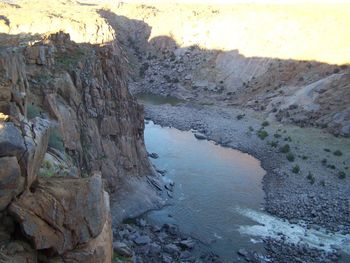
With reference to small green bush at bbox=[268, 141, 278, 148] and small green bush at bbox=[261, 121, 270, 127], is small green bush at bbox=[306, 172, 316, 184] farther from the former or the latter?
small green bush at bbox=[261, 121, 270, 127]

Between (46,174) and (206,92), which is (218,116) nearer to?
(206,92)

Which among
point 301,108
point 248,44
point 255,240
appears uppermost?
point 248,44

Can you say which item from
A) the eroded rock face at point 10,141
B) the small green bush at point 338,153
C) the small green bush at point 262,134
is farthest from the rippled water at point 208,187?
the eroded rock face at point 10,141

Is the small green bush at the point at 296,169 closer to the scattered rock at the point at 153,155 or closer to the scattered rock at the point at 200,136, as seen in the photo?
the scattered rock at the point at 153,155

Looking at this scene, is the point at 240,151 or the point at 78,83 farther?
the point at 240,151

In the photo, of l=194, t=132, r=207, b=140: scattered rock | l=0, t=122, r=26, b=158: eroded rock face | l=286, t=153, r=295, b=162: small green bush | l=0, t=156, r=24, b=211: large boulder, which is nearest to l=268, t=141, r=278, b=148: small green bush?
l=286, t=153, r=295, b=162: small green bush

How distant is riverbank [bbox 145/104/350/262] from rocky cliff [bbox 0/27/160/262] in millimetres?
9941

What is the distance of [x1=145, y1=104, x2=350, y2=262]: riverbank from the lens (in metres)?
28.5

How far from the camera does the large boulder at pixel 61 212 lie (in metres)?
9.42

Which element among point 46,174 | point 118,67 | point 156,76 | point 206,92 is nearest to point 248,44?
point 206,92

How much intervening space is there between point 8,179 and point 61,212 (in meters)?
1.79

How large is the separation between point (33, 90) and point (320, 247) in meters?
17.6

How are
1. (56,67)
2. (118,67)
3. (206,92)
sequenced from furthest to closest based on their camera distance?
(206,92)
(118,67)
(56,67)

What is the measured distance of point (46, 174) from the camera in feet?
37.5
